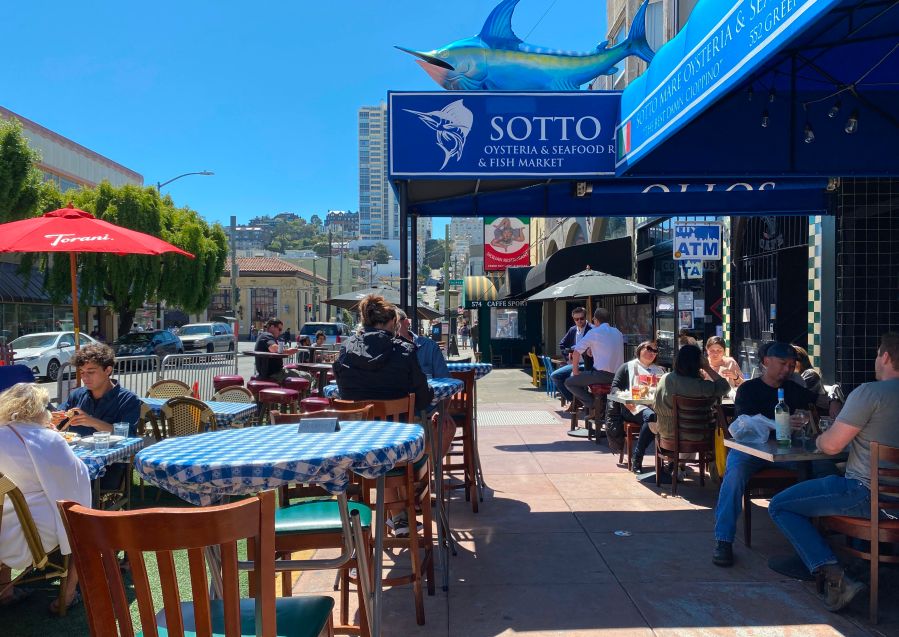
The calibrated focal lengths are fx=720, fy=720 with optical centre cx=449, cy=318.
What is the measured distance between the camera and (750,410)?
518cm

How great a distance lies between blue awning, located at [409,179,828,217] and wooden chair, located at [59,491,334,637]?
619 cm

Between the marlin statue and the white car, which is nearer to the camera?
the marlin statue

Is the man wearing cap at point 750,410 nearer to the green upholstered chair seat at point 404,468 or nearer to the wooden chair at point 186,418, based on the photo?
the green upholstered chair seat at point 404,468

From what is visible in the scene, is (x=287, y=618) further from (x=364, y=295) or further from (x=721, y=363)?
(x=364, y=295)

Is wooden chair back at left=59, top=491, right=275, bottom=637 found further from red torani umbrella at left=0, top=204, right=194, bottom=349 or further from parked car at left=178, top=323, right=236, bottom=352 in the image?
parked car at left=178, top=323, right=236, bottom=352

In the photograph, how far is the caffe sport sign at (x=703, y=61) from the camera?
3635mm

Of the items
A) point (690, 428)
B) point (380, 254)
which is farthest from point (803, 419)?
point (380, 254)

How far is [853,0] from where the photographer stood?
4.23m

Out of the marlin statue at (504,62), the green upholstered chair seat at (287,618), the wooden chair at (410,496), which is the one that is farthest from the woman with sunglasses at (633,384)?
the green upholstered chair seat at (287,618)

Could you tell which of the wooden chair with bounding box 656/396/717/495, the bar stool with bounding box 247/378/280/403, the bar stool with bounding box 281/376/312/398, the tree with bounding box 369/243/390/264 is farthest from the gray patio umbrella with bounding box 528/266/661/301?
the tree with bounding box 369/243/390/264

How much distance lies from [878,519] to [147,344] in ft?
89.5

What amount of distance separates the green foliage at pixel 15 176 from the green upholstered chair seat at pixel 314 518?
2076 centimetres

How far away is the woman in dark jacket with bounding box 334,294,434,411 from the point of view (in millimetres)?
4781

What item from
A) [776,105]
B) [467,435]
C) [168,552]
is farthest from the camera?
[776,105]
